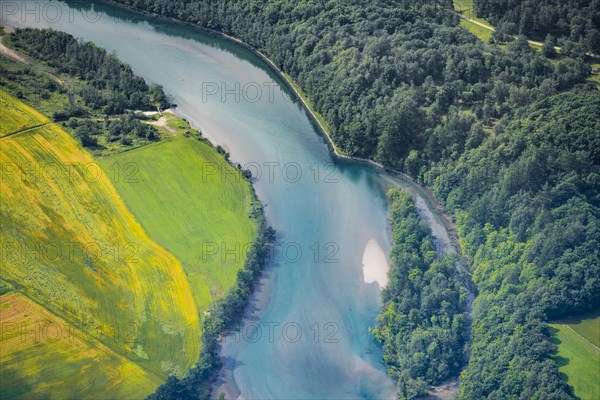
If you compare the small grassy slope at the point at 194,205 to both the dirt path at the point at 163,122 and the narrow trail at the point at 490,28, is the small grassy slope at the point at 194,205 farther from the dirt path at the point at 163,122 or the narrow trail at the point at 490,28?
the narrow trail at the point at 490,28

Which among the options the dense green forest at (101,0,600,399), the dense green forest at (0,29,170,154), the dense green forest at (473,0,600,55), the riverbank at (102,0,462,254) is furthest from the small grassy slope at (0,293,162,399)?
the dense green forest at (473,0,600,55)

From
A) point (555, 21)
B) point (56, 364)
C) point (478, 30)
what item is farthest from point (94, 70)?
point (555, 21)

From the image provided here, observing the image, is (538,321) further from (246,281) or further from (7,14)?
(7,14)

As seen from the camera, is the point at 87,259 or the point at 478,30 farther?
the point at 478,30

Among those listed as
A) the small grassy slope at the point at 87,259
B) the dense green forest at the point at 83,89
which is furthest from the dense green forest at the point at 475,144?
the small grassy slope at the point at 87,259

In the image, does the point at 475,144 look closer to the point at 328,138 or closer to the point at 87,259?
the point at 328,138

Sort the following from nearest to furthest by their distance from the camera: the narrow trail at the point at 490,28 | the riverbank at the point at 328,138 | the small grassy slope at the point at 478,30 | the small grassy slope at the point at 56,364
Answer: the small grassy slope at the point at 56,364 < the riverbank at the point at 328,138 < the narrow trail at the point at 490,28 < the small grassy slope at the point at 478,30

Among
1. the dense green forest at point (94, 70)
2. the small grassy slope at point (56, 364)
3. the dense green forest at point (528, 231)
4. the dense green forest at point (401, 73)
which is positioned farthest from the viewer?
the dense green forest at point (94, 70)
